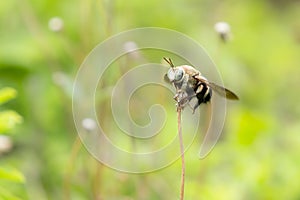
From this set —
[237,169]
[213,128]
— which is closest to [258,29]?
[213,128]

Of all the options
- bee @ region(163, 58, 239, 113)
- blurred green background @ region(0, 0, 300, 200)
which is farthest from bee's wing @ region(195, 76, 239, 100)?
blurred green background @ region(0, 0, 300, 200)

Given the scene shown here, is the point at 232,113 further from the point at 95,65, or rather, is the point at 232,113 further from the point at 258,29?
the point at 258,29

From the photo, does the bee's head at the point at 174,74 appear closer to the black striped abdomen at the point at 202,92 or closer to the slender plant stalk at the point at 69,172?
the black striped abdomen at the point at 202,92

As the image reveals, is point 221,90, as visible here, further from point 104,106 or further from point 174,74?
point 104,106

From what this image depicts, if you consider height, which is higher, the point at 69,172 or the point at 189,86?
the point at 69,172

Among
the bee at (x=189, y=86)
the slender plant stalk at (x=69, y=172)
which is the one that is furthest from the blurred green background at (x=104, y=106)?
the bee at (x=189, y=86)

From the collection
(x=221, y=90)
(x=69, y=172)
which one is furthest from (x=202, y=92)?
(x=69, y=172)
